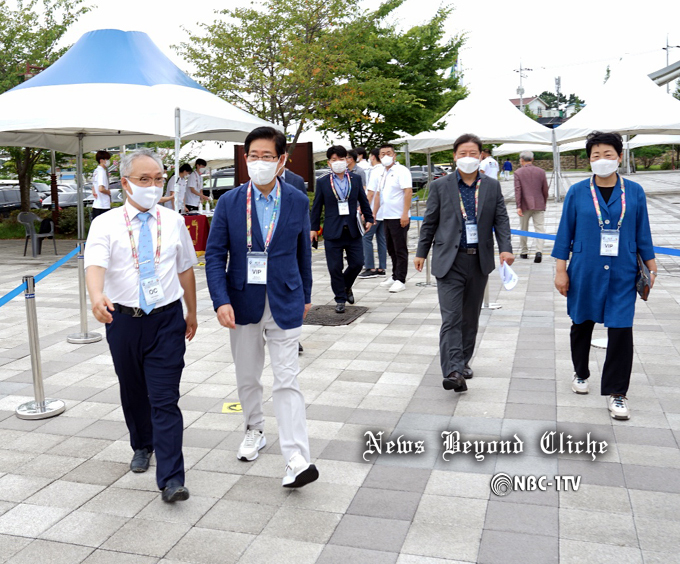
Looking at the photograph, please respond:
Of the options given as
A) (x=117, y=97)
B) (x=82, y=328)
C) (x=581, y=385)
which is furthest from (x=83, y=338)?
(x=117, y=97)

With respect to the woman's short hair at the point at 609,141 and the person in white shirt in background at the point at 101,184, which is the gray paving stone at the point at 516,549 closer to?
the woman's short hair at the point at 609,141

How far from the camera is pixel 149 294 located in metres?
3.54

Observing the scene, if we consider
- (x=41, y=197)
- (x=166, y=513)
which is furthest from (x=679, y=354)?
(x=41, y=197)

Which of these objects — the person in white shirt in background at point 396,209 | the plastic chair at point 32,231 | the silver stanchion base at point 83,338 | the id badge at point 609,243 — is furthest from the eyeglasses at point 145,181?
the plastic chair at point 32,231

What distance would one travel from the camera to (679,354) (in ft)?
20.5

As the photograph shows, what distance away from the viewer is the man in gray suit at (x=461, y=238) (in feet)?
17.2

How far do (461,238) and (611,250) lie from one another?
103 cm

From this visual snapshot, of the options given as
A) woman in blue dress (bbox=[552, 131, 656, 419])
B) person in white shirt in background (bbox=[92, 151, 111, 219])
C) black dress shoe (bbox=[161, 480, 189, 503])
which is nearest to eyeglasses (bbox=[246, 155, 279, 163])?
black dress shoe (bbox=[161, 480, 189, 503])

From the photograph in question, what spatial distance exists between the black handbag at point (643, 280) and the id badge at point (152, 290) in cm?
290

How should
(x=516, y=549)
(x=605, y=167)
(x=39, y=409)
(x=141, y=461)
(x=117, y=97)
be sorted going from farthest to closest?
(x=117, y=97) → (x=39, y=409) → (x=605, y=167) → (x=141, y=461) → (x=516, y=549)

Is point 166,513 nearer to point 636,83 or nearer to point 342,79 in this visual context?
point 636,83

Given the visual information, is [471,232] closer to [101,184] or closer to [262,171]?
[262,171]

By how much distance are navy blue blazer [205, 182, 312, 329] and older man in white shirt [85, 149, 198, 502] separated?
0.19 metres

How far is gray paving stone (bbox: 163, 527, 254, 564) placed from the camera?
3.09 metres
